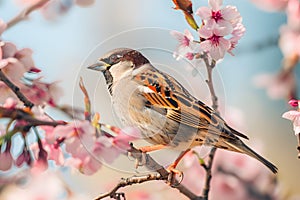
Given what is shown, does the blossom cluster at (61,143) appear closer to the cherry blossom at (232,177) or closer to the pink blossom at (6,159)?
the pink blossom at (6,159)

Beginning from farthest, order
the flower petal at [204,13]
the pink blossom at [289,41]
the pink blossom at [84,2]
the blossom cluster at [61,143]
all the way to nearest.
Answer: the pink blossom at [289,41] → the pink blossom at [84,2] → the flower petal at [204,13] → the blossom cluster at [61,143]

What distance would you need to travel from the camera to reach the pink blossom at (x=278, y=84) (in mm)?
1146

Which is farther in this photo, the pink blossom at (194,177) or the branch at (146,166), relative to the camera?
the pink blossom at (194,177)

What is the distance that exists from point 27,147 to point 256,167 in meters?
0.61

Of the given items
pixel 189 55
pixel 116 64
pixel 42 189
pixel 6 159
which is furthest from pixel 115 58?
pixel 42 189

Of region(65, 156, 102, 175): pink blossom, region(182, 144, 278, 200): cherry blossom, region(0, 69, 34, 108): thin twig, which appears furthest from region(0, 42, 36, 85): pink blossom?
region(182, 144, 278, 200): cherry blossom

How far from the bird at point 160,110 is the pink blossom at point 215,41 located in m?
0.08

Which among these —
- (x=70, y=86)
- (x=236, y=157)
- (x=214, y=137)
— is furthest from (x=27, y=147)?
(x=236, y=157)

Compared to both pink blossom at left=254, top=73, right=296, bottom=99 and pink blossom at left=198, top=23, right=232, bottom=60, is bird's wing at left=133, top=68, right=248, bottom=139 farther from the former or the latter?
pink blossom at left=254, top=73, right=296, bottom=99

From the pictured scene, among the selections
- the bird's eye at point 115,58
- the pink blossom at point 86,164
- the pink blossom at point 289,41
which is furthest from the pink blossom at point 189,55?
the pink blossom at point 289,41

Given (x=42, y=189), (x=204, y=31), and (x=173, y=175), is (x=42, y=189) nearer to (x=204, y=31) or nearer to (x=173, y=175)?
(x=173, y=175)

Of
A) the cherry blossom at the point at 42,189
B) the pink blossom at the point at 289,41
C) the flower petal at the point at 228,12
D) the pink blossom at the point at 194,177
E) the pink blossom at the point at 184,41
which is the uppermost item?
the pink blossom at the point at 289,41

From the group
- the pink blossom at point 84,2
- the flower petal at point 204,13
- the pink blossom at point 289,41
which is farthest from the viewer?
the pink blossom at point 289,41

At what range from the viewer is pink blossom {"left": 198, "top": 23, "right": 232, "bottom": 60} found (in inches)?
31.2
